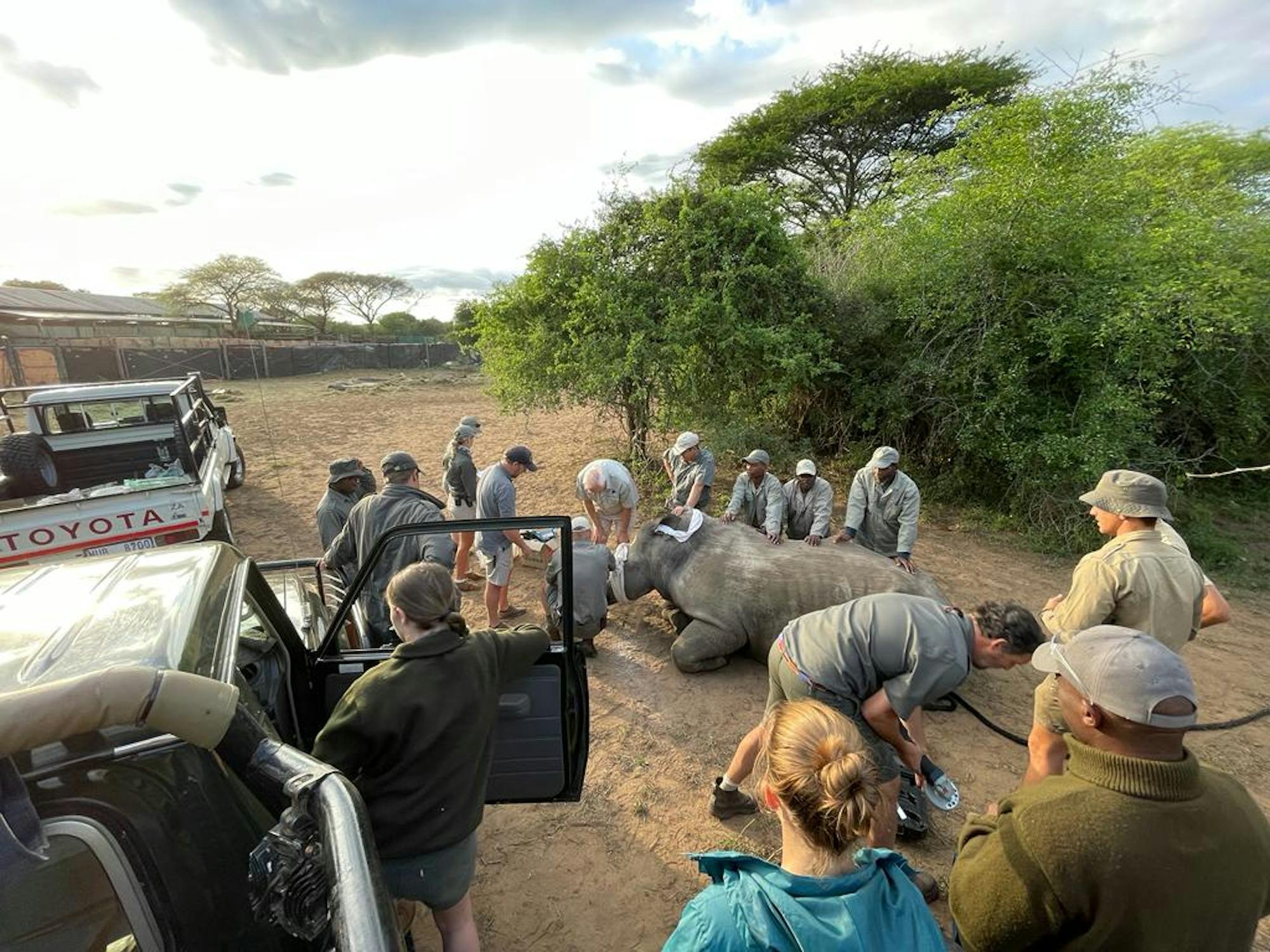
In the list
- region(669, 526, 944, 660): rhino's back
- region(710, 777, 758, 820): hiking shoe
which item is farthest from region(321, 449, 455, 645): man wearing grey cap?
region(710, 777, 758, 820): hiking shoe

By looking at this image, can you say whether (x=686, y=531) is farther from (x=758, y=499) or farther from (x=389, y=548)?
(x=389, y=548)

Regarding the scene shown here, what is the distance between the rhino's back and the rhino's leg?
0.08 m

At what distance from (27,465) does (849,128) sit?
19.0 meters

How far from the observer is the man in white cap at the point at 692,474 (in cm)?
645

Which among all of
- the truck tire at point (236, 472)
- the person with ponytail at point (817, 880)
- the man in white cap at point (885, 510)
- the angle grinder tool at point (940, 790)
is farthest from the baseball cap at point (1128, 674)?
the truck tire at point (236, 472)

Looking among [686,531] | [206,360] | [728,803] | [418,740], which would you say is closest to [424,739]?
[418,740]

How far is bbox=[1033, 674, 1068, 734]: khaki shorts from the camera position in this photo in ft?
9.61

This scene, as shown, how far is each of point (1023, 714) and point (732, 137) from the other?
57.2ft

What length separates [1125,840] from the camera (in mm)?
1503

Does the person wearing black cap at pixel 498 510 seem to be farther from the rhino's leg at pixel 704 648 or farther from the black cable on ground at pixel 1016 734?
the black cable on ground at pixel 1016 734

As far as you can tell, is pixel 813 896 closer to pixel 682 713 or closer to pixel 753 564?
pixel 682 713

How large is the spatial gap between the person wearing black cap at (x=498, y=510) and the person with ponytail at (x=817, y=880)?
12.6 ft

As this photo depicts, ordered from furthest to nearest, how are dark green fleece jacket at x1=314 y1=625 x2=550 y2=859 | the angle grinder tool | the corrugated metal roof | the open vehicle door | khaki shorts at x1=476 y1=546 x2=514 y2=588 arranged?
the corrugated metal roof
khaki shorts at x1=476 y1=546 x2=514 y2=588
the angle grinder tool
the open vehicle door
dark green fleece jacket at x1=314 y1=625 x2=550 y2=859

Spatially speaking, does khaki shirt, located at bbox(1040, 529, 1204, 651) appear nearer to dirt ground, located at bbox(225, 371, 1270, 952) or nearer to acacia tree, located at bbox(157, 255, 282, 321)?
dirt ground, located at bbox(225, 371, 1270, 952)
